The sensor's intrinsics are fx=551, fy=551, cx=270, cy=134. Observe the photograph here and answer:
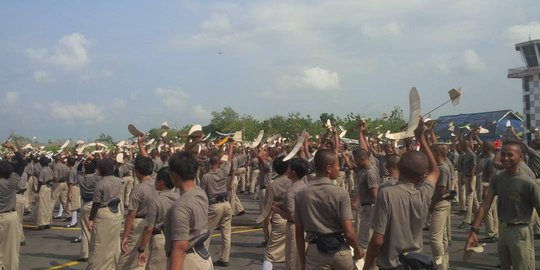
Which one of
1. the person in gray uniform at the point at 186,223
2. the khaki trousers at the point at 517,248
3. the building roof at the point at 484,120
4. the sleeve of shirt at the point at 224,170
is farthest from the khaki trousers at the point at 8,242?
the building roof at the point at 484,120

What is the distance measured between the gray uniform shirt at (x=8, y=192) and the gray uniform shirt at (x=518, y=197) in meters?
7.11

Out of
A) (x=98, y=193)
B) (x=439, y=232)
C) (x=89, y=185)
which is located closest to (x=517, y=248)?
(x=439, y=232)

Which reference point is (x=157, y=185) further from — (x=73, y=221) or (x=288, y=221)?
(x=73, y=221)

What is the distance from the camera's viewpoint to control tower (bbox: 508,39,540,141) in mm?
35812

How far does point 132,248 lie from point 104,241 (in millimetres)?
1429

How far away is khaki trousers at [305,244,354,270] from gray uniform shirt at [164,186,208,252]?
112 cm

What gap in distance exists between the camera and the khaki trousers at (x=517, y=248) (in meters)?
6.40

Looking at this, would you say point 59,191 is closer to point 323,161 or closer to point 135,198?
point 135,198

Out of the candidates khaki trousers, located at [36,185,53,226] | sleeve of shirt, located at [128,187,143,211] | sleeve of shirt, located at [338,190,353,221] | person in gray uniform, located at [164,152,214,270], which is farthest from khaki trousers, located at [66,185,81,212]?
sleeve of shirt, located at [338,190,353,221]

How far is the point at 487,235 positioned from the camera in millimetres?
12039

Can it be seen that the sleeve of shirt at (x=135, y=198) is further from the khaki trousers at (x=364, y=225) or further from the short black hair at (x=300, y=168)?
the khaki trousers at (x=364, y=225)

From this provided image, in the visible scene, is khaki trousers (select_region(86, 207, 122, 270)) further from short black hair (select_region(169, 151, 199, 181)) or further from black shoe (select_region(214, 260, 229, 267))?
short black hair (select_region(169, 151, 199, 181))

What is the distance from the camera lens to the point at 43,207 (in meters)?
15.6

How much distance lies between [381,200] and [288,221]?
3334mm
